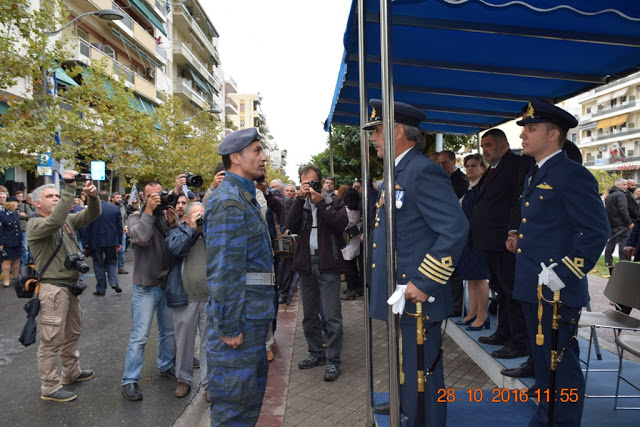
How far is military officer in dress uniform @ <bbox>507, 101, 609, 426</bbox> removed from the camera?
270 cm

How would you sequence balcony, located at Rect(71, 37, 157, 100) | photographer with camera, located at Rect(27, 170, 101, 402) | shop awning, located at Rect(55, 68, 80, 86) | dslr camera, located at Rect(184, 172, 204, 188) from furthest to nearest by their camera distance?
1. balcony, located at Rect(71, 37, 157, 100)
2. shop awning, located at Rect(55, 68, 80, 86)
3. photographer with camera, located at Rect(27, 170, 101, 402)
4. dslr camera, located at Rect(184, 172, 204, 188)

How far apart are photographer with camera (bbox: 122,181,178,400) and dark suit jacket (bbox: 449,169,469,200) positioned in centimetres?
336

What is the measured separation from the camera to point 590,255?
265 cm

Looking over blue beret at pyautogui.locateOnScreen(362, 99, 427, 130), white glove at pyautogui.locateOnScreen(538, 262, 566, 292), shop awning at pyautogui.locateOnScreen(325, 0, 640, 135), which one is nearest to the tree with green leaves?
shop awning at pyautogui.locateOnScreen(325, 0, 640, 135)

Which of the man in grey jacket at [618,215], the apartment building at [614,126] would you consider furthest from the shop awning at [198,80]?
the man in grey jacket at [618,215]

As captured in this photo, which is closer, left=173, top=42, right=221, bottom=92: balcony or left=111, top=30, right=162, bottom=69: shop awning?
left=111, top=30, right=162, bottom=69: shop awning

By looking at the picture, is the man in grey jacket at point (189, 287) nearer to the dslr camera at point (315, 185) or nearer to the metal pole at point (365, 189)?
the dslr camera at point (315, 185)

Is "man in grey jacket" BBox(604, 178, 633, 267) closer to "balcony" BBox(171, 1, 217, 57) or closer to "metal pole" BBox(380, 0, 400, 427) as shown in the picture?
"metal pole" BBox(380, 0, 400, 427)

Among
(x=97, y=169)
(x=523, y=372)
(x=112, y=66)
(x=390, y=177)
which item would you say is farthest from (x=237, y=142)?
(x=112, y=66)

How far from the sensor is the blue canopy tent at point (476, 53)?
271 centimetres

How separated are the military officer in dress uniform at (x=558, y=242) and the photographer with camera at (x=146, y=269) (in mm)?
3075

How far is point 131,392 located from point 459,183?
4322 millimetres

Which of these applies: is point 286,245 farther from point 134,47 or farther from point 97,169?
point 134,47

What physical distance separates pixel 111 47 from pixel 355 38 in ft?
90.9
